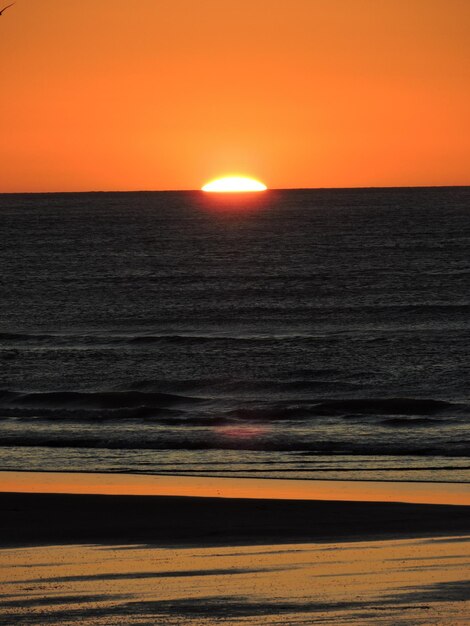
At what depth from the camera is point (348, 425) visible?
23797 millimetres

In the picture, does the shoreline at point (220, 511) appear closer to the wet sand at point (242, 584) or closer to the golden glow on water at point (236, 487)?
the golden glow on water at point (236, 487)

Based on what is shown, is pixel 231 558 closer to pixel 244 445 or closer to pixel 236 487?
pixel 236 487

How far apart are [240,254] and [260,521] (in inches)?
3272

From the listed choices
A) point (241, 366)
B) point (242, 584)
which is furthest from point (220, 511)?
point (241, 366)

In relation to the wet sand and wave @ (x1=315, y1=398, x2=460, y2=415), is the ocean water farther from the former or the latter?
the wet sand

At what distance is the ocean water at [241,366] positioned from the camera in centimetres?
2047

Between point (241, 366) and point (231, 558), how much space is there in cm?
2251

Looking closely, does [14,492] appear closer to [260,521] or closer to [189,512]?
[189,512]

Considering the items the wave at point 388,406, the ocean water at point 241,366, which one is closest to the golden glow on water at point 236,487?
the ocean water at point 241,366

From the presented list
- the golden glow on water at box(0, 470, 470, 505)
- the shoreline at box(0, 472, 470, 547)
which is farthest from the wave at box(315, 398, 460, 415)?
the shoreline at box(0, 472, 470, 547)

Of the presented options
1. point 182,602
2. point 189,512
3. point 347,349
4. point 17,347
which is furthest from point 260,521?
point 17,347

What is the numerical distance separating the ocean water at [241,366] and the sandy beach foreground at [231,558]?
11.0 feet

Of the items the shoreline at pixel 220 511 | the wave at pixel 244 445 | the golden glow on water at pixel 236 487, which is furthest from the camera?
the wave at pixel 244 445

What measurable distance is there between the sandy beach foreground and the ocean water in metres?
3.34
